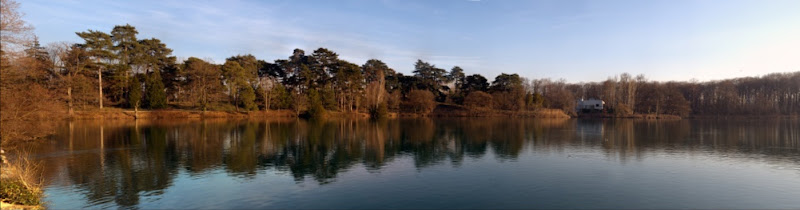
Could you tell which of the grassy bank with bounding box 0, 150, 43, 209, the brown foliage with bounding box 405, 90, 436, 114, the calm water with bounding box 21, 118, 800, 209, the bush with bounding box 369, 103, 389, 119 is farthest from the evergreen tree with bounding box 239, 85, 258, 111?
the grassy bank with bounding box 0, 150, 43, 209

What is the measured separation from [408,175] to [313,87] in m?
53.9

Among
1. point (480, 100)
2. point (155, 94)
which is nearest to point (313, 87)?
Result: point (155, 94)

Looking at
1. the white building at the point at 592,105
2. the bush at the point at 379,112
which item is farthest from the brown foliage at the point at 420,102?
the white building at the point at 592,105

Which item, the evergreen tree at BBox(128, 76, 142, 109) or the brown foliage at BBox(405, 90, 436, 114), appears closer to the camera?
the evergreen tree at BBox(128, 76, 142, 109)

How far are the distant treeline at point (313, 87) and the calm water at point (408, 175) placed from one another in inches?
406

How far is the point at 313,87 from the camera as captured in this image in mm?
67750

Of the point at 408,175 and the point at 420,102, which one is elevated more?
the point at 420,102

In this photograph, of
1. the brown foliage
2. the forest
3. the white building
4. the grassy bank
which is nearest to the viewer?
the grassy bank

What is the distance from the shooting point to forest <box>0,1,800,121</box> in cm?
5000

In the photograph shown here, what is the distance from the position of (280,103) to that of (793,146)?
60.8m

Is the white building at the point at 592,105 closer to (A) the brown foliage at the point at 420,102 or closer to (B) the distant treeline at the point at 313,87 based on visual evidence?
(B) the distant treeline at the point at 313,87

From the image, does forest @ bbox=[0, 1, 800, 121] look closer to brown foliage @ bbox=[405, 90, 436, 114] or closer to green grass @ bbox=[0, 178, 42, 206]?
brown foliage @ bbox=[405, 90, 436, 114]

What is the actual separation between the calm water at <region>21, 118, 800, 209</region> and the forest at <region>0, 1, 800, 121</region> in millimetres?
10407

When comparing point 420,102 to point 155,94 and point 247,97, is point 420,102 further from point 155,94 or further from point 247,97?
point 155,94
